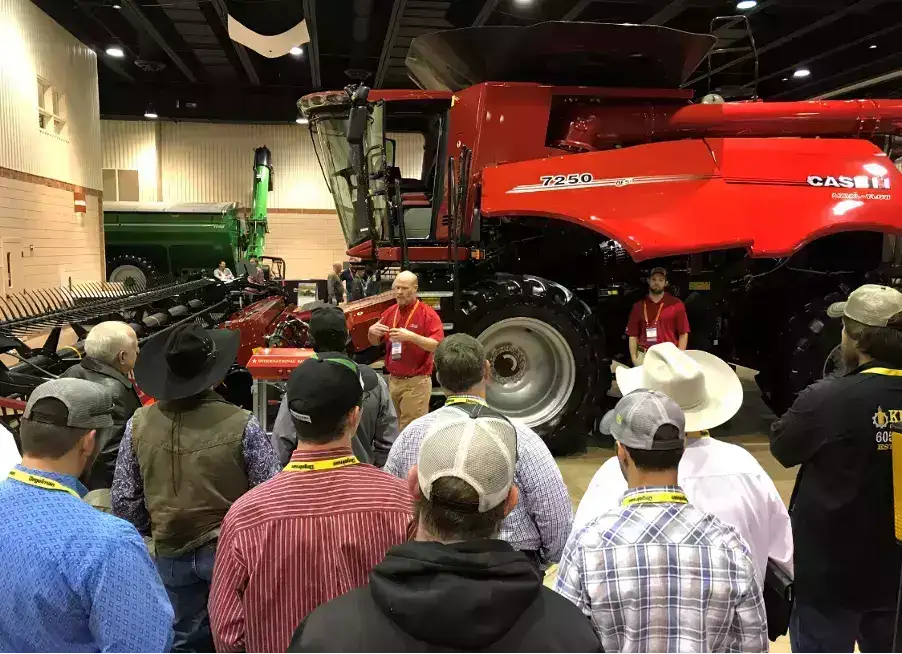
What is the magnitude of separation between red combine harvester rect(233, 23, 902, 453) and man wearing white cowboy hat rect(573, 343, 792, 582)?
3050 mm

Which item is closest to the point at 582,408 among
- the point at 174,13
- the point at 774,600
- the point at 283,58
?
the point at 774,600

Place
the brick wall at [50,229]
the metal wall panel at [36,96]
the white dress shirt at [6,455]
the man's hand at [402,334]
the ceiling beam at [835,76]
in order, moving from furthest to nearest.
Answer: the ceiling beam at [835,76], the brick wall at [50,229], the metal wall panel at [36,96], the man's hand at [402,334], the white dress shirt at [6,455]

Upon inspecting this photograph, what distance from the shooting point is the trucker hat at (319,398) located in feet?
5.83

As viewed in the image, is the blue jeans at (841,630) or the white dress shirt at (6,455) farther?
the blue jeans at (841,630)

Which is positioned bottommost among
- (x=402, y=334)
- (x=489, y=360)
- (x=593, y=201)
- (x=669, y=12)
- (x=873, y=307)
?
(x=489, y=360)

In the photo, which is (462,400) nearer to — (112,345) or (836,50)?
(112,345)

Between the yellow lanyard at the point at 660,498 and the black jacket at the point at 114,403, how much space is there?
2.00 metres

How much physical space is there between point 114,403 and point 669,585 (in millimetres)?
2188

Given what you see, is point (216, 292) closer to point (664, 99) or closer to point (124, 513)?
point (664, 99)

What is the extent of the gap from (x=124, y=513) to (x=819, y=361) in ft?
17.6

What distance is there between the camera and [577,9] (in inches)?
417

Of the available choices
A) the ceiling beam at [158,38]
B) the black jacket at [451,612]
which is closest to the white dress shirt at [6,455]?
the black jacket at [451,612]

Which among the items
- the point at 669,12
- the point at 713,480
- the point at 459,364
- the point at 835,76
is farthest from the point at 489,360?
the point at 835,76

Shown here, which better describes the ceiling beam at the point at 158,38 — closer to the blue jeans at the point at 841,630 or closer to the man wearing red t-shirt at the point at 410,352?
the man wearing red t-shirt at the point at 410,352
